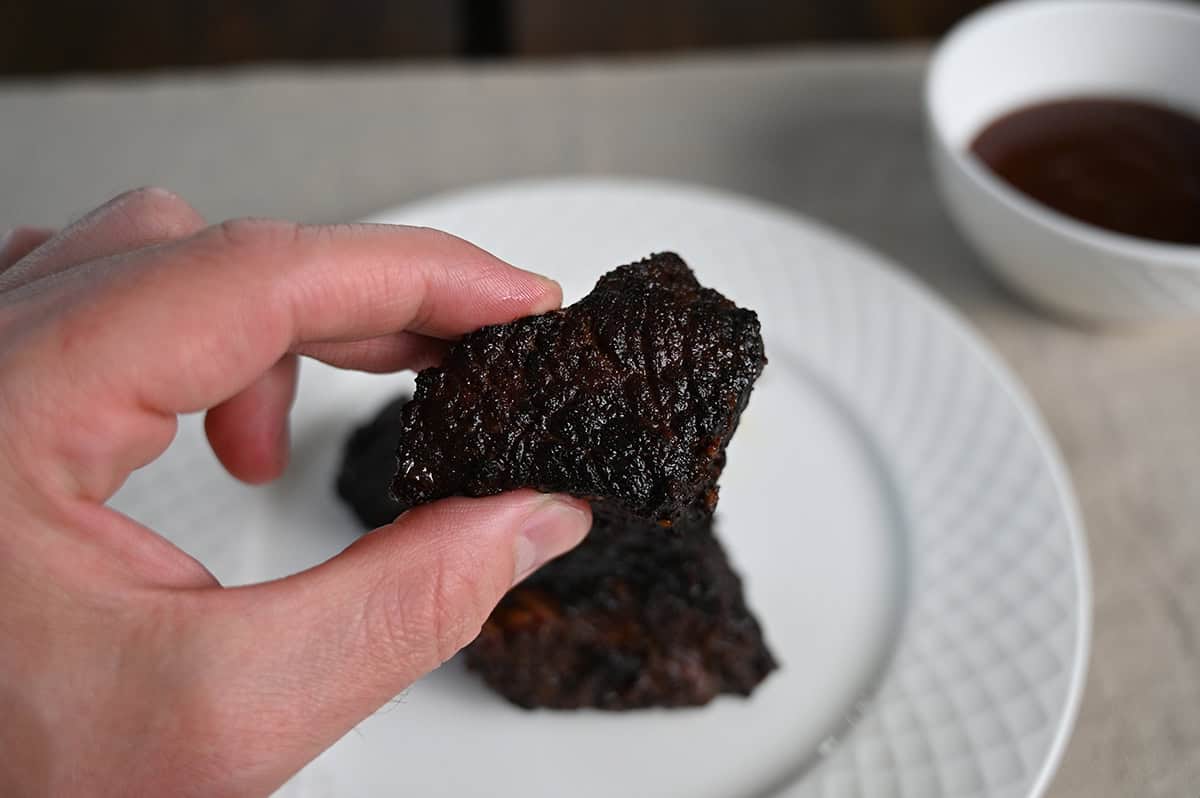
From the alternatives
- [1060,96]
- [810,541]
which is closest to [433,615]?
[810,541]

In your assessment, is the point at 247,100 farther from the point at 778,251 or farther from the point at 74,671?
the point at 74,671

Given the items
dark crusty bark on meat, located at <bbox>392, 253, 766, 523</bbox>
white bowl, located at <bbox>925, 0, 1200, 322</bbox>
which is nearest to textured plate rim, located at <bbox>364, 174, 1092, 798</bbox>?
white bowl, located at <bbox>925, 0, 1200, 322</bbox>

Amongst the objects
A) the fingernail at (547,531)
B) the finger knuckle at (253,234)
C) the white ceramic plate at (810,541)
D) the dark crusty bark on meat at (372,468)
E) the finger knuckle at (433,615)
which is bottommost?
the white ceramic plate at (810,541)

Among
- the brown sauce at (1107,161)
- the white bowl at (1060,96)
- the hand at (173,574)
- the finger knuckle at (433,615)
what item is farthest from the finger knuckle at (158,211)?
the brown sauce at (1107,161)

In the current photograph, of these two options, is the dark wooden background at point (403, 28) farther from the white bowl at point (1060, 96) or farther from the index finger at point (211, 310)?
the index finger at point (211, 310)

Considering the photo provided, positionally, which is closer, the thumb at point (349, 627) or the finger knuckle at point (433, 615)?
the thumb at point (349, 627)

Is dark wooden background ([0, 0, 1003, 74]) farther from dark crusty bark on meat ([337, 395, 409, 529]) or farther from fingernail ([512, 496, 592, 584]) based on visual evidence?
fingernail ([512, 496, 592, 584])
